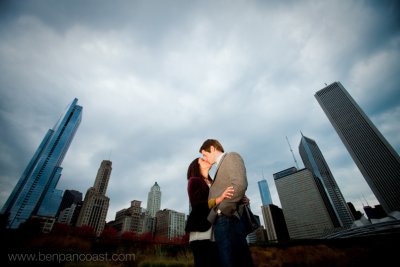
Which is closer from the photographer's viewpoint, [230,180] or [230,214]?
[230,214]

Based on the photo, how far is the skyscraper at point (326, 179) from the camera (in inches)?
5428

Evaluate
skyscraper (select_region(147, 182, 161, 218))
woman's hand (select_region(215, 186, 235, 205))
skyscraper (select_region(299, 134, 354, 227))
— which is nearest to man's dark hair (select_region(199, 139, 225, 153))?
woman's hand (select_region(215, 186, 235, 205))

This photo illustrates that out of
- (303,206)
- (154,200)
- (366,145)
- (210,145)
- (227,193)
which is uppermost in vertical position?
(366,145)

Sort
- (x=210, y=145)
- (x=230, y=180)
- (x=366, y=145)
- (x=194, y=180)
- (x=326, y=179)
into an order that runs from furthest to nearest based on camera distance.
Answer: (x=326, y=179) → (x=366, y=145) → (x=210, y=145) → (x=194, y=180) → (x=230, y=180)

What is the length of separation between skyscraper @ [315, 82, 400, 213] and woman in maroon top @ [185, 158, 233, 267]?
11258cm

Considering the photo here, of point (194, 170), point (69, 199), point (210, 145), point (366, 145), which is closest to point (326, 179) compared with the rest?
point (366, 145)

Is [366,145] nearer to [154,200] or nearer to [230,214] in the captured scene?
[230,214]

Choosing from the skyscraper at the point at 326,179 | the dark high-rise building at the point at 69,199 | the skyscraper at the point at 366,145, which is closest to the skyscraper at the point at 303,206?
the skyscraper at the point at 326,179

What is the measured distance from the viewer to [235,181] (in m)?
1.87

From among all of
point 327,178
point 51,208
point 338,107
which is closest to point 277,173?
point 327,178

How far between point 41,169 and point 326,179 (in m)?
228

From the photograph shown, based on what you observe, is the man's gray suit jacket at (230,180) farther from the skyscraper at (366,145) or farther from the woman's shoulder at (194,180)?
the skyscraper at (366,145)

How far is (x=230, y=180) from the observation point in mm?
1934

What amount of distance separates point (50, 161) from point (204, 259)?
6463 inches
